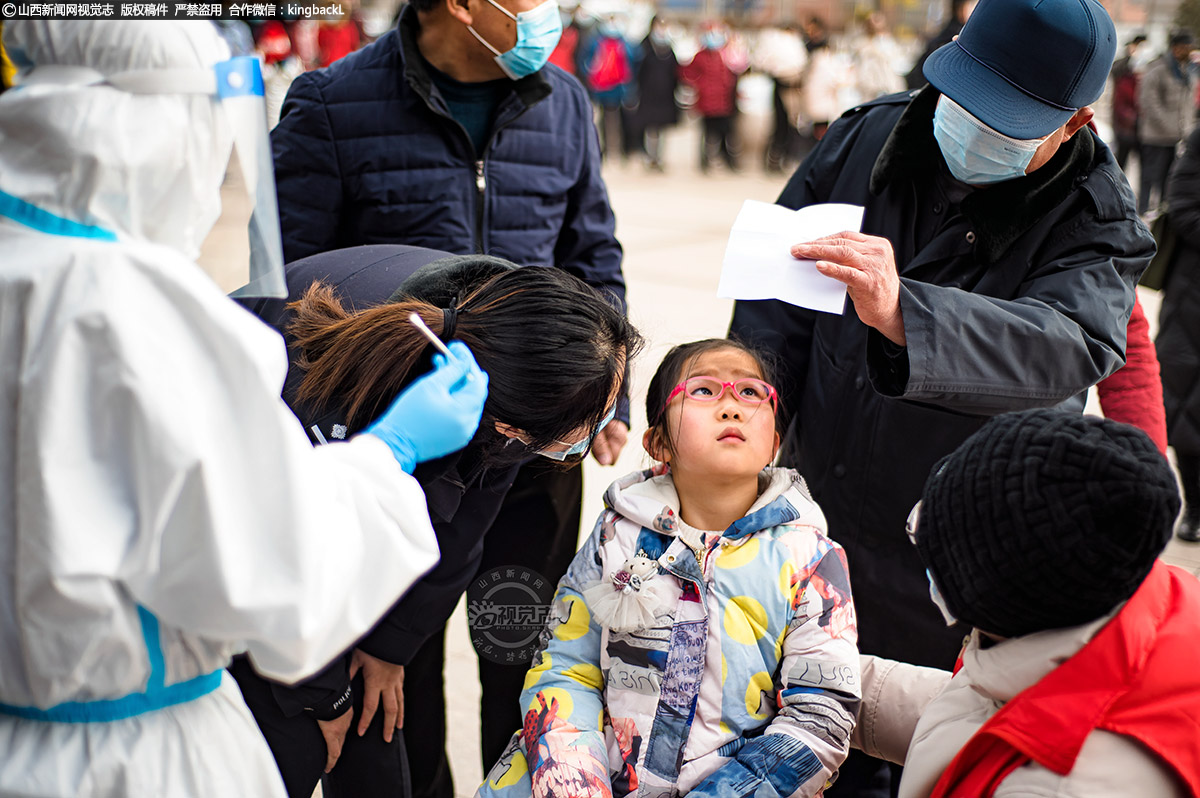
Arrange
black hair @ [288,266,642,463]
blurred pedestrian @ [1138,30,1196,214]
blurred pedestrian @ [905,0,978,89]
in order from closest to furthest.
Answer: black hair @ [288,266,642,463] → blurred pedestrian @ [905,0,978,89] → blurred pedestrian @ [1138,30,1196,214]

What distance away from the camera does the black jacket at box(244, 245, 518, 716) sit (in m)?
1.61

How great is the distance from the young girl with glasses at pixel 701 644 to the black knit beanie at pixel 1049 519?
52 centimetres

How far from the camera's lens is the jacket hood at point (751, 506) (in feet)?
5.74

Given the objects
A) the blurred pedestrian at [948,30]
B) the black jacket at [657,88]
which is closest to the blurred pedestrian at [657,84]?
the black jacket at [657,88]

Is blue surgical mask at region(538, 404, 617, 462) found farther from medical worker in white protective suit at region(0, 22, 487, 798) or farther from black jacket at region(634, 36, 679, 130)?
black jacket at region(634, 36, 679, 130)

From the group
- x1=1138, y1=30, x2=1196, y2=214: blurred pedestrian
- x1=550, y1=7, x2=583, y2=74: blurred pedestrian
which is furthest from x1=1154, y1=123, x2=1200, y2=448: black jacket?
x1=550, y1=7, x2=583, y2=74: blurred pedestrian

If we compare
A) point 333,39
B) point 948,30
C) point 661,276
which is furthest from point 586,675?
point 333,39

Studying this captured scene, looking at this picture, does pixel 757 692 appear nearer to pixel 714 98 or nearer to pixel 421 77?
pixel 421 77

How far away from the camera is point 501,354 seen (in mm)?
1521

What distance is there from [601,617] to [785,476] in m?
0.42

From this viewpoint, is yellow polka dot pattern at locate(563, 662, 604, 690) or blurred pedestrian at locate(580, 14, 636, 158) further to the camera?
blurred pedestrian at locate(580, 14, 636, 158)

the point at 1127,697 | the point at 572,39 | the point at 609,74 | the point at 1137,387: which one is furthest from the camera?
the point at 572,39

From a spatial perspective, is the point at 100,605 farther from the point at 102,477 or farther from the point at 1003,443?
the point at 1003,443

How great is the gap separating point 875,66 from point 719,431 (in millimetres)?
10420
